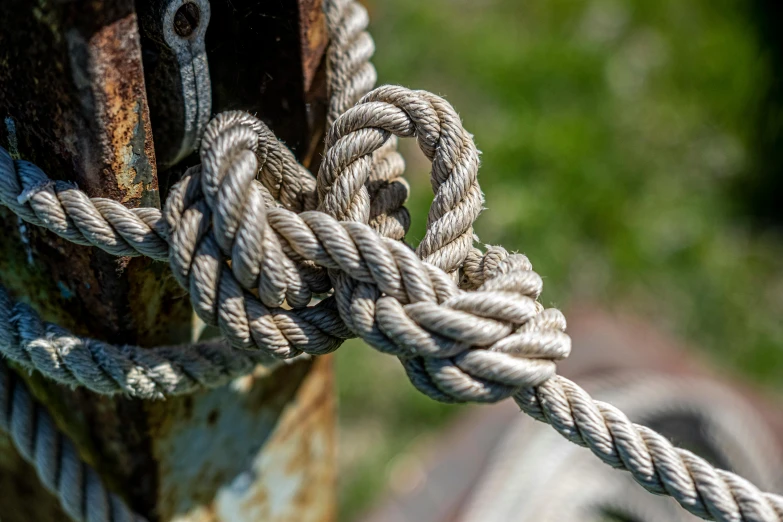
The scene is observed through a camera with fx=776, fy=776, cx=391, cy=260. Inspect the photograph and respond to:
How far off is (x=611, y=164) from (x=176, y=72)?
252 cm

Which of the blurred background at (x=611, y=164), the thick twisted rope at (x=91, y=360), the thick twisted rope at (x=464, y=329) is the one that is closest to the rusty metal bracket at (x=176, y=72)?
the thick twisted rope at (x=464, y=329)

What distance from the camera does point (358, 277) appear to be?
80cm

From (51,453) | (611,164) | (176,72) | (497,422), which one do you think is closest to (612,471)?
(497,422)

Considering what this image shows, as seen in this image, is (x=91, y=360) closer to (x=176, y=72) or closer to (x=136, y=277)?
(x=136, y=277)

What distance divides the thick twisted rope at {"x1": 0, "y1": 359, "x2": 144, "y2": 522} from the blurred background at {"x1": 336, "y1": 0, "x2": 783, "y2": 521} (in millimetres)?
1385

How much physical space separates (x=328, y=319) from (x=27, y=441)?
0.50m

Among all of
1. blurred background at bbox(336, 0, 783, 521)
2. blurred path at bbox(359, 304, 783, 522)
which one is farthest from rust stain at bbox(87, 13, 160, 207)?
blurred background at bbox(336, 0, 783, 521)

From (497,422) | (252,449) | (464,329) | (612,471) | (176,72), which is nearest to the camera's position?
(464,329)

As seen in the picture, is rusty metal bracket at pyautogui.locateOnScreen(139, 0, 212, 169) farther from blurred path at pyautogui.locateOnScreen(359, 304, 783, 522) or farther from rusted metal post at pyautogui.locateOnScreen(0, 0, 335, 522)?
blurred path at pyautogui.locateOnScreen(359, 304, 783, 522)

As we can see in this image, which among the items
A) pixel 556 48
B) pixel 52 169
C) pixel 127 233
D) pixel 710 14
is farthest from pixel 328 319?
pixel 710 14

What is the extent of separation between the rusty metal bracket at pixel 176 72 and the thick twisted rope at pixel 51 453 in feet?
1.27

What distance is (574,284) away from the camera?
288cm

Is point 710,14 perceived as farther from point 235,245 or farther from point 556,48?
point 235,245

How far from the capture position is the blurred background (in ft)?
8.87
